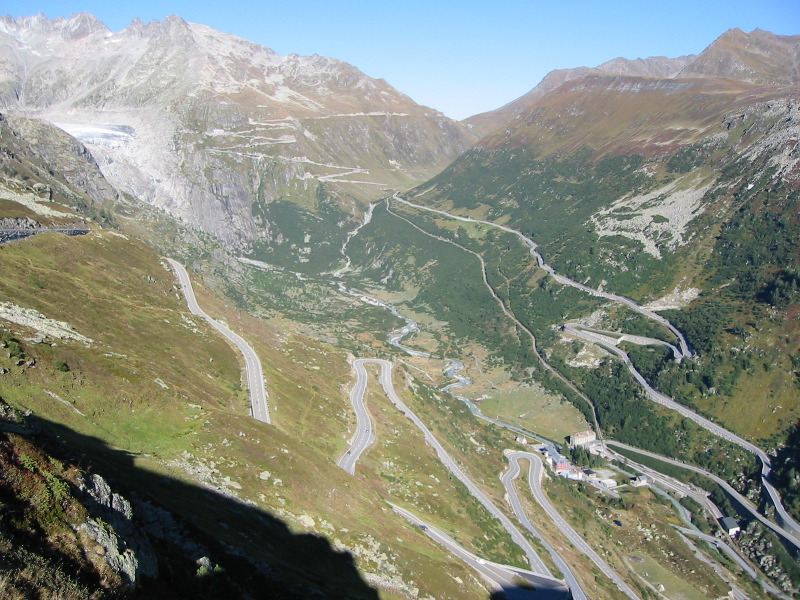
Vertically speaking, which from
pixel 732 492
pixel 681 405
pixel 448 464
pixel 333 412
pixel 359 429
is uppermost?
pixel 333 412

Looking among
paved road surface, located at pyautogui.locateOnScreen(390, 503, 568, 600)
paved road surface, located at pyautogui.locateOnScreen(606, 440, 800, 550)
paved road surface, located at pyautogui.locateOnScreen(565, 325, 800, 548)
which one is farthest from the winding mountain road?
paved road surface, located at pyautogui.locateOnScreen(390, 503, 568, 600)

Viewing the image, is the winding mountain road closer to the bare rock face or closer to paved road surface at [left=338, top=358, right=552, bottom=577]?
paved road surface at [left=338, top=358, right=552, bottom=577]

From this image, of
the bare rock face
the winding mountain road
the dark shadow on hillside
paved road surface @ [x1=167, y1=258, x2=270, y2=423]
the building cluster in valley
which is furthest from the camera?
the building cluster in valley

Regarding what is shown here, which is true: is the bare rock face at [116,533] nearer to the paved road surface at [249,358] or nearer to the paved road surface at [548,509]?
the paved road surface at [249,358]

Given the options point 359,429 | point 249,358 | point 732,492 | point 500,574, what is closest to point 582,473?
point 732,492

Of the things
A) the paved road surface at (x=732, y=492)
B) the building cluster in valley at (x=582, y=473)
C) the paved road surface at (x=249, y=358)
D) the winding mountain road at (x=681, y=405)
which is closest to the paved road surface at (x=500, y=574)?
the paved road surface at (x=249, y=358)

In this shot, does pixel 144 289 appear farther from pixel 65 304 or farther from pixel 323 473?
pixel 323 473

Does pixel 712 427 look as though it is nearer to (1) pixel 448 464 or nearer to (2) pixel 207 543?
(1) pixel 448 464
